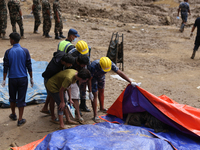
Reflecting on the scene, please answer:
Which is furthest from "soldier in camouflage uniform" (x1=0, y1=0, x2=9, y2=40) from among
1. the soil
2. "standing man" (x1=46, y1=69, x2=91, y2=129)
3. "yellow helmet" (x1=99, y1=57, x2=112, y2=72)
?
"yellow helmet" (x1=99, y1=57, x2=112, y2=72)

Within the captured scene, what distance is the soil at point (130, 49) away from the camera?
3.92 meters

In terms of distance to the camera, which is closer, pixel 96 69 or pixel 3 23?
pixel 96 69

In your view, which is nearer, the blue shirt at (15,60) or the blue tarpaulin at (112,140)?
the blue tarpaulin at (112,140)

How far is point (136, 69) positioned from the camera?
7.06m

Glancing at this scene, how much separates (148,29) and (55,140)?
10.8 metres

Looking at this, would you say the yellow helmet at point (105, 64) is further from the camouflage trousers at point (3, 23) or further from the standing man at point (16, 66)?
the camouflage trousers at point (3, 23)

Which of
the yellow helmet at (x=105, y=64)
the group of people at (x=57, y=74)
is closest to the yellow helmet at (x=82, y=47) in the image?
the group of people at (x=57, y=74)

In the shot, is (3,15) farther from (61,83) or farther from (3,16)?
(61,83)

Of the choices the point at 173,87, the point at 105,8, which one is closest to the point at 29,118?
the point at 173,87

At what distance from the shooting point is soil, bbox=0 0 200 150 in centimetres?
392

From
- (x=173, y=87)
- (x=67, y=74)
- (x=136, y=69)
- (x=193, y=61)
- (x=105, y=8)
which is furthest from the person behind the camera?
(x=105, y=8)

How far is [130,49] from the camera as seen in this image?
893 centimetres

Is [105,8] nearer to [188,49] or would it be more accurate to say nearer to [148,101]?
[188,49]

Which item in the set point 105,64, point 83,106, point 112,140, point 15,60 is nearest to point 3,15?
point 15,60
